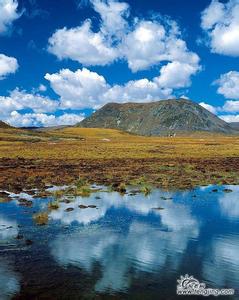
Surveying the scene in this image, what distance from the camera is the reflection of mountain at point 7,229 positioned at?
2008 cm

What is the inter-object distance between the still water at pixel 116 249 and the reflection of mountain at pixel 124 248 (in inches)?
1.4

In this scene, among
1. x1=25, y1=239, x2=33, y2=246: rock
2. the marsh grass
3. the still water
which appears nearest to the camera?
the still water

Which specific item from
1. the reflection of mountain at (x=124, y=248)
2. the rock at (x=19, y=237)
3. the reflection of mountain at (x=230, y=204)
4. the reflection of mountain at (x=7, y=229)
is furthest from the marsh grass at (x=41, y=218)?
the reflection of mountain at (x=230, y=204)

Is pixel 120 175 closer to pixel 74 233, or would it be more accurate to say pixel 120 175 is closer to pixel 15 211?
pixel 15 211

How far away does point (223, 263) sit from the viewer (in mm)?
16156

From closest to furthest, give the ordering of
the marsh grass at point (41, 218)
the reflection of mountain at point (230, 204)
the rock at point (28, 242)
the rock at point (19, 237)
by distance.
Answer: the rock at point (28, 242)
the rock at point (19, 237)
the marsh grass at point (41, 218)
the reflection of mountain at point (230, 204)

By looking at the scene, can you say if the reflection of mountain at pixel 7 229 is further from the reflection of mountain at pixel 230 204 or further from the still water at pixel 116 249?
the reflection of mountain at pixel 230 204

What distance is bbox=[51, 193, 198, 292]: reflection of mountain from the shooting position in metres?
15.3

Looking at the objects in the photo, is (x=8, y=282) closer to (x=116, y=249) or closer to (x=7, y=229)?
(x=116, y=249)

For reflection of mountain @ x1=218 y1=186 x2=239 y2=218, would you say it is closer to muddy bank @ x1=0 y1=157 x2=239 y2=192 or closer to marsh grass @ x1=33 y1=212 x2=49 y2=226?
muddy bank @ x1=0 y1=157 x2=239 y2=192

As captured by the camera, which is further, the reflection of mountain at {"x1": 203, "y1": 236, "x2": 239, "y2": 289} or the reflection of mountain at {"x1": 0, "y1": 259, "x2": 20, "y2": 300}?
the reflection of mountain at {"x1": 203, "y1": 236, "x2": 239, "y2": 289}

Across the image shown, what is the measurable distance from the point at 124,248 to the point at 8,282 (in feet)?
18.9

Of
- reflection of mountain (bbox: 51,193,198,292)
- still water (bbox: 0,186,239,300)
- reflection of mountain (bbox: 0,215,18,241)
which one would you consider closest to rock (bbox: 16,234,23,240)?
still water (bbox: 0,186,239,300)

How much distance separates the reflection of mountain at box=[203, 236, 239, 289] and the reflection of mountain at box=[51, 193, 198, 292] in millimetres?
1294
